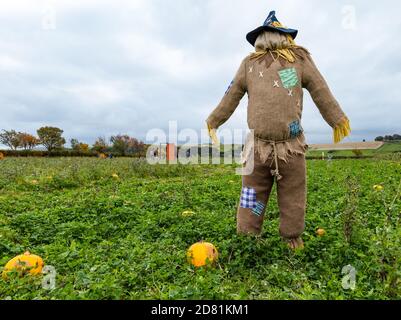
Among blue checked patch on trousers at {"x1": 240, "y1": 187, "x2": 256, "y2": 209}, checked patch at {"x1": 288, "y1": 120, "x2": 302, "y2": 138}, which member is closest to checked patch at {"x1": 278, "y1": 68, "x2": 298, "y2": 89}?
checked patch at {"x1": 288, "y1": 120, "x2": 302, "y2": 138}

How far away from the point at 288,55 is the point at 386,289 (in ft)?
8.46

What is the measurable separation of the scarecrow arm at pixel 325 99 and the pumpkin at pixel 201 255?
197 centimetres

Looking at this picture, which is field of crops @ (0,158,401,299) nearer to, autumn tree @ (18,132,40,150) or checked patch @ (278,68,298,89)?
checked patch @ (278,68,298,89)

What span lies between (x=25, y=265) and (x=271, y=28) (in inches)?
139

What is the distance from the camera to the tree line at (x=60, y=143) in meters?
35.3

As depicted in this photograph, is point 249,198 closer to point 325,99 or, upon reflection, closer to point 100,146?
point 325,99

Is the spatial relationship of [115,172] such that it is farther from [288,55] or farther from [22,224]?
[288,55]

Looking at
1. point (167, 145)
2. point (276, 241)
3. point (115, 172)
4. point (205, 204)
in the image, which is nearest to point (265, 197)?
point (276, 241)

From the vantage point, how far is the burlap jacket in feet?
12.6

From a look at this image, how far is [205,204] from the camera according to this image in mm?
6363

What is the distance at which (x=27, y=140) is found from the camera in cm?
4725

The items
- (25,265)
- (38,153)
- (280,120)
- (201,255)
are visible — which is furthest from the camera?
(38,153)

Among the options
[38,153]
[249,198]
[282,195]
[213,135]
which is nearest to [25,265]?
[249,198]

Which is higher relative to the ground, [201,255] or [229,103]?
[229,103]
